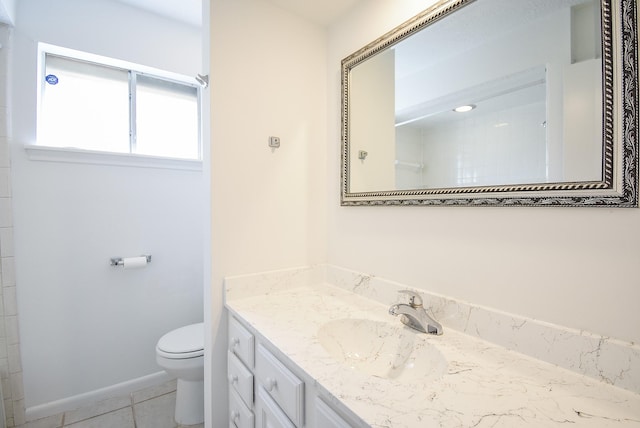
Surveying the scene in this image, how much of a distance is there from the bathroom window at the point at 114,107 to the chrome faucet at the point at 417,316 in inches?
72.8

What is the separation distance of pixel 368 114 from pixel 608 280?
1.03 meters

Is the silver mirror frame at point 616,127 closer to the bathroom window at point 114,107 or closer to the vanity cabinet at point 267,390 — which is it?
the vanity cabinet at point 267,390

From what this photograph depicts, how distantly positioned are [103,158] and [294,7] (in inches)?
58.2

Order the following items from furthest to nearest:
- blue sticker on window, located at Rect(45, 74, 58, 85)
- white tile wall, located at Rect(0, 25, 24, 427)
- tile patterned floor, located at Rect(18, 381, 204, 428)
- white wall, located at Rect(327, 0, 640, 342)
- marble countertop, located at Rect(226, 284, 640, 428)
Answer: blue sticker on window, located at Rect(45, 74, 58, 85) < tile patterned floor, located at Rect(18, 381, 204, 428) < white tile wall, located at Rect(0, 25, 24, 427) < white wall, located at Rect(327, 0, 640, 342) < marble countertop, located at Rect(226, 284, 640, 428)

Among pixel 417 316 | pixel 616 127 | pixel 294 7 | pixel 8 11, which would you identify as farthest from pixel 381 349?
pixel 8 11

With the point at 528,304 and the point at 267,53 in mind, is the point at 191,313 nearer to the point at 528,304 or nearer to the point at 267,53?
the point at 267,53

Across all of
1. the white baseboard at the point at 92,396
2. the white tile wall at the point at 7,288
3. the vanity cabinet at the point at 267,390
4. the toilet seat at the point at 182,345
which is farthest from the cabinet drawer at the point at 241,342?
the white tile wall at the point at 7,288

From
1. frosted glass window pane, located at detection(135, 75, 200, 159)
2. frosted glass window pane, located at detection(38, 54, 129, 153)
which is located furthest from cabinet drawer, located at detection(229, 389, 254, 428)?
frosted glass window pane, located at detection(38, 54, 129, 153)

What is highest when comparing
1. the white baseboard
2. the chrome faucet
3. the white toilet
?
the chrome faucet

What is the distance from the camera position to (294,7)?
1399mm

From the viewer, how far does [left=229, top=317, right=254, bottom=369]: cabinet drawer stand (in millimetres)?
1052

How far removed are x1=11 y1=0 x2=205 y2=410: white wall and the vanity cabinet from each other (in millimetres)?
1094

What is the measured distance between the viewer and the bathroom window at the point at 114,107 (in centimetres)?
176

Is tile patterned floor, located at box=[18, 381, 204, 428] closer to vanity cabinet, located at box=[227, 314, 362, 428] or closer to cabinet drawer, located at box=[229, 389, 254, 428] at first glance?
cabinet drawer, located at box=[229, 389, 254, 428]
